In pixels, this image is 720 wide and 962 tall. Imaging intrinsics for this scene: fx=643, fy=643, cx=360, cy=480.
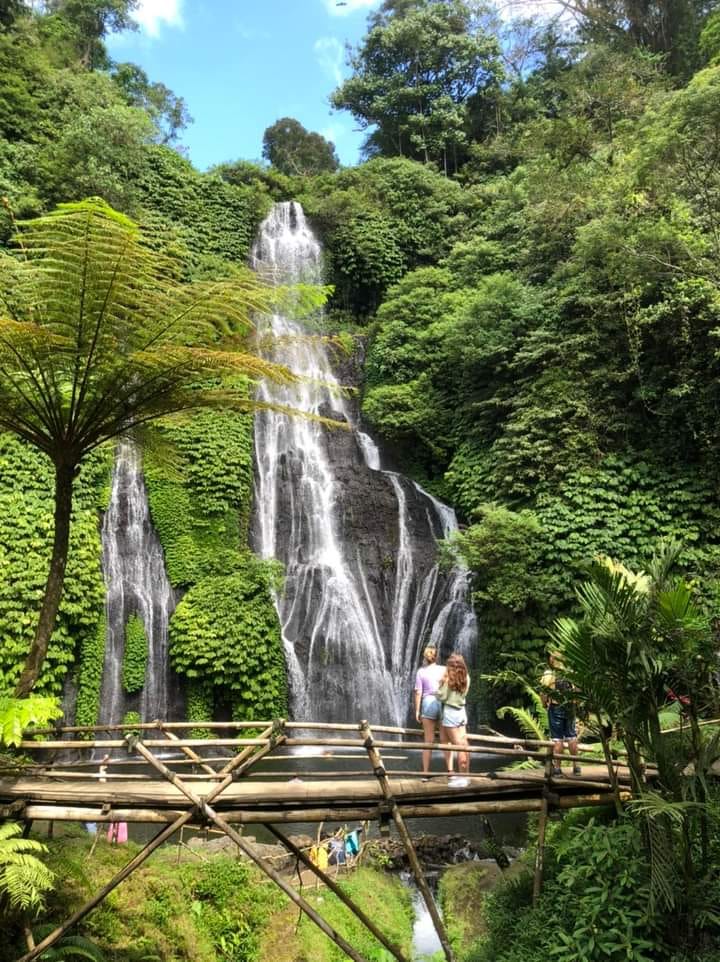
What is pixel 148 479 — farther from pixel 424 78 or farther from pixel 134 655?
pixel 424 78

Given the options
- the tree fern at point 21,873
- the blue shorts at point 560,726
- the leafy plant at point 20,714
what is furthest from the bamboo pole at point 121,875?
the blue shorts at point 560,726

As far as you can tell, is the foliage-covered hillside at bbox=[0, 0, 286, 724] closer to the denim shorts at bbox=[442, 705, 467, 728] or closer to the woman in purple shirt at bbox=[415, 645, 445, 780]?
the woman in purple shirt at bbox=[415, 645, 445, 780]

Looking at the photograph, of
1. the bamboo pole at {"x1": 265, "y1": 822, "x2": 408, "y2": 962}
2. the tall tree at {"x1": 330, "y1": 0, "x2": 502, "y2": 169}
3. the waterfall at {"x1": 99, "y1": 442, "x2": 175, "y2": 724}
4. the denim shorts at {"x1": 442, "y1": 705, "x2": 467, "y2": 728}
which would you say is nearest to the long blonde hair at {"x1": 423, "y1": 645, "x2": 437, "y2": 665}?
the denim shorts at {"x1": 442, "y1": 705, "x2": 467, "y2": 728}

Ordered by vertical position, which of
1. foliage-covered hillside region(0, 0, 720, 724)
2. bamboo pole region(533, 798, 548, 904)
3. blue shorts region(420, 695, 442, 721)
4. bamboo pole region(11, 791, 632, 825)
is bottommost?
bamboo pole region(533, 798, 548, 904)

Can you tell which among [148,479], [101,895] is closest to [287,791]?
[101,895]

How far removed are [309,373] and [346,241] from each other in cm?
597

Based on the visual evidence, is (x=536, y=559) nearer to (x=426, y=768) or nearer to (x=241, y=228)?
(x=426, y=768)

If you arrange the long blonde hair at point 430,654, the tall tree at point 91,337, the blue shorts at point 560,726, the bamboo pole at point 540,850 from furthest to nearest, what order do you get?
the long blonde hair at point 430,654, the blue shorts at point 560,726, the tall tree at point 91,337, the bamboo pole at point 540,850

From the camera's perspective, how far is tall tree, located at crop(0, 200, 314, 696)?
184 inches

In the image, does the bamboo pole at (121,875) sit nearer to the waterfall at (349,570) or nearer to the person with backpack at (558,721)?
the person with backpack at (558,721)

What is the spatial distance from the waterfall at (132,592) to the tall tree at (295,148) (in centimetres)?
2275

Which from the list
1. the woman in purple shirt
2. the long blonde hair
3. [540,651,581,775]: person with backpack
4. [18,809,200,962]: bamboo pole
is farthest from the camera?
the long blonde hair

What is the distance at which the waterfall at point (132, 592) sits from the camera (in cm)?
1130

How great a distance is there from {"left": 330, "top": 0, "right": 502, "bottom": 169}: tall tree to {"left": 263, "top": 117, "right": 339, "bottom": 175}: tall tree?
3.24m
